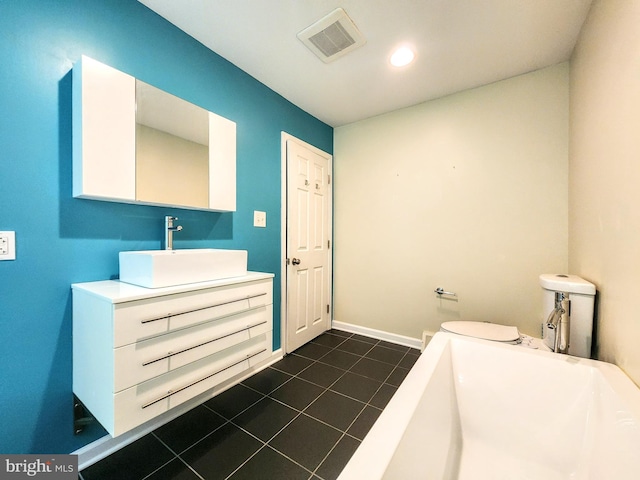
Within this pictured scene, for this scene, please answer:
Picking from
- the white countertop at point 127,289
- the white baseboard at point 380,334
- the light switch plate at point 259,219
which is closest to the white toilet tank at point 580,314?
the white baseboard at point 380,334

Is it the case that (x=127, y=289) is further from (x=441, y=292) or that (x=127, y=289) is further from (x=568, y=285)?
(x=441, y=292)

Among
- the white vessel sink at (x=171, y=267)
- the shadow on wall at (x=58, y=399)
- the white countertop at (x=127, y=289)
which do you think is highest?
the white vessel sink at (x=171, y=267)

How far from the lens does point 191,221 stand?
5.51 feet

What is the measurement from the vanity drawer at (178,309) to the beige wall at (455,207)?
155cm

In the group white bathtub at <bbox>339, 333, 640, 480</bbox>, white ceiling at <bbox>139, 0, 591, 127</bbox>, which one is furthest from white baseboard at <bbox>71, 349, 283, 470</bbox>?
white ceiling at <bbox>139, 0, 591, 127</bbox>

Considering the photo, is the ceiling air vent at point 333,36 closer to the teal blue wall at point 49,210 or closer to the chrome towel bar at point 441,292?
the teal blue wall at point 49,210

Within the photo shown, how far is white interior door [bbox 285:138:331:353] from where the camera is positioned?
2414 mm

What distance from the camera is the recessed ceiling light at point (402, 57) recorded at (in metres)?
1.76

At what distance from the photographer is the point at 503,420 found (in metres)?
1.21

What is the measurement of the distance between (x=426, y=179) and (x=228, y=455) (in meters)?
2.54

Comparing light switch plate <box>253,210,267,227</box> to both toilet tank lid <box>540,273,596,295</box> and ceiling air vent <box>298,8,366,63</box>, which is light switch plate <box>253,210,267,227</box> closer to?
ceiling air vent <box>298,8,366,63</box>

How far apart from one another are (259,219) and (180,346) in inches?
46.1

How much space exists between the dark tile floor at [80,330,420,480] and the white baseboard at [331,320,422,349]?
0.32 metres

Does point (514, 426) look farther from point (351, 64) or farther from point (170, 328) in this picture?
point (351, 64)
